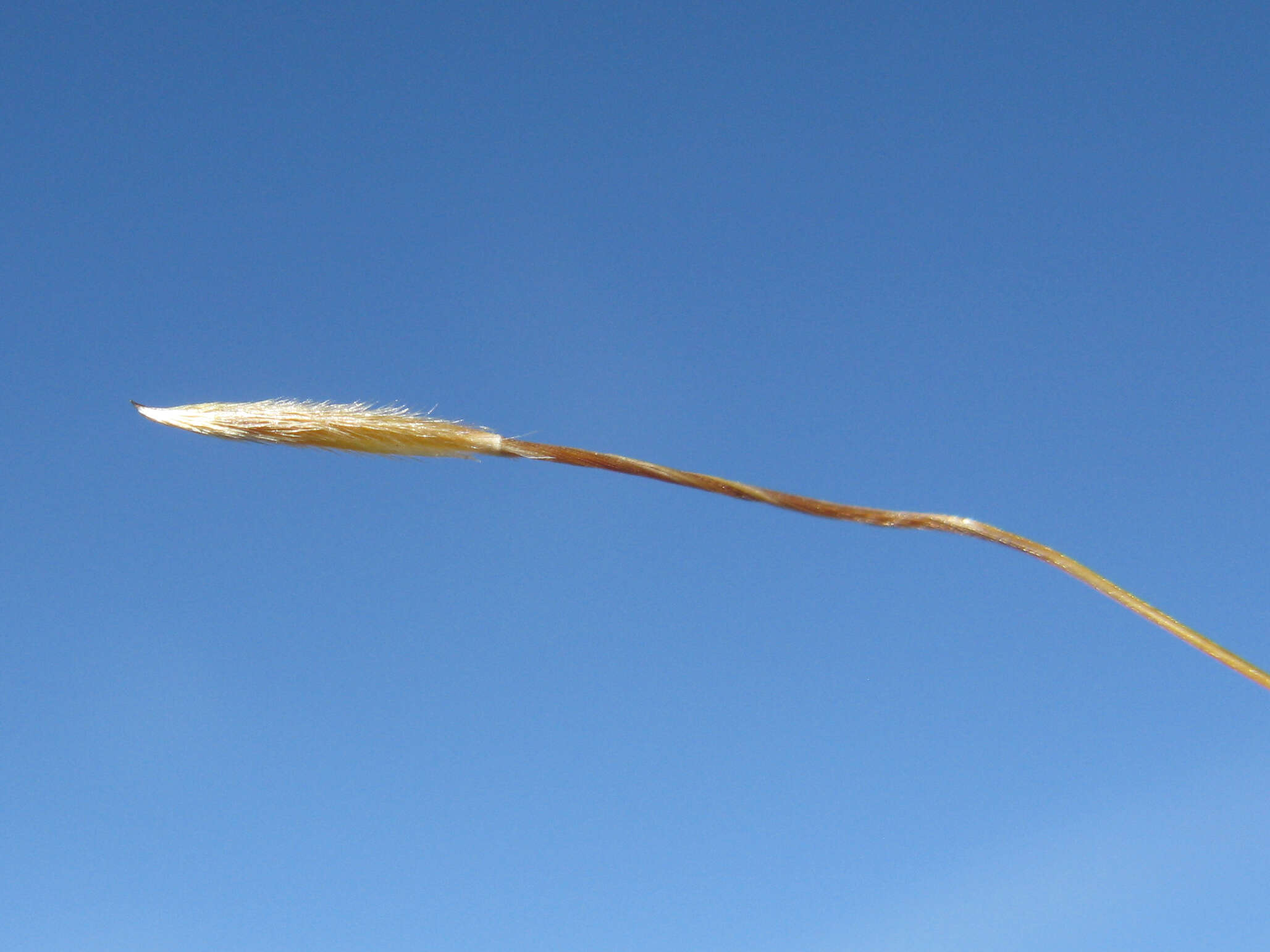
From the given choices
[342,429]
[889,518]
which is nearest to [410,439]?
[342,429]

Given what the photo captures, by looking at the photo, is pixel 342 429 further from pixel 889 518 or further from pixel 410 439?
pixel 889 518

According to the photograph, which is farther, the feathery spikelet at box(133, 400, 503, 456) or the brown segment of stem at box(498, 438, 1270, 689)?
the feathery spikelet at box(133, 400, 503, 456)

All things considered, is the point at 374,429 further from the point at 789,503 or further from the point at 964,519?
the point at 964,519

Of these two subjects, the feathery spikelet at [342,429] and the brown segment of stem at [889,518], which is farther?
the feathery spikelet at [342,429]

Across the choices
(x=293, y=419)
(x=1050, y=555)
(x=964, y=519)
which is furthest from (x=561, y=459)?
(x=1050, y=555)
